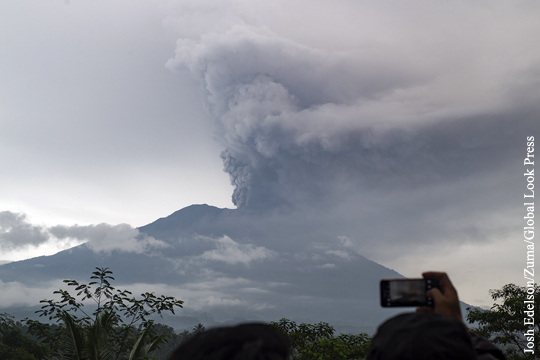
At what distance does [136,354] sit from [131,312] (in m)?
4.01

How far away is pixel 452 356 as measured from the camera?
875 millimetres

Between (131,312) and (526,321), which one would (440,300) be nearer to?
(131,312)

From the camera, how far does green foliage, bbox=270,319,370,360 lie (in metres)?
11.6

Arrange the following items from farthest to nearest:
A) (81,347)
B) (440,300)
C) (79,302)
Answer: (79,302)
(81,347)
(440,300)

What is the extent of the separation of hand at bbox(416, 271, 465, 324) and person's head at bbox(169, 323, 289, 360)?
56 centimetres

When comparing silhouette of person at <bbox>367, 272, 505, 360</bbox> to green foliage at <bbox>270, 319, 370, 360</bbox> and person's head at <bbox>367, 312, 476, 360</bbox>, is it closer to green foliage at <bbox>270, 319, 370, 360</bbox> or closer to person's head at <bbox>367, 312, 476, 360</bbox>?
person's head at <bbox>367, 312, 476, 360</bbox>

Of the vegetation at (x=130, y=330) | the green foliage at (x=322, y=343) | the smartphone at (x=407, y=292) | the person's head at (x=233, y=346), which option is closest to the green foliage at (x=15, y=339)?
the vegetation at (x=130, y=330)

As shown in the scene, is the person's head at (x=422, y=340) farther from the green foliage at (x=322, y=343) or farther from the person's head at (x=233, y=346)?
the green foliage at (x=322, y=343)

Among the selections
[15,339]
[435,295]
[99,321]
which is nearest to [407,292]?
[435,295]

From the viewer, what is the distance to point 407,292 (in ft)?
4.36

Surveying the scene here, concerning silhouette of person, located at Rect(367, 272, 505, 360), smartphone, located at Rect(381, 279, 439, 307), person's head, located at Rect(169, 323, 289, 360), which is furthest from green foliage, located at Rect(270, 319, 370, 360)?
silhouette of person, located at Rect(367, 272, 505, 360)

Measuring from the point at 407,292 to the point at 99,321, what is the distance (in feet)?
27.8

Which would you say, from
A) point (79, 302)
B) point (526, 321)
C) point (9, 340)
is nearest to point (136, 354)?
point (79, 302)

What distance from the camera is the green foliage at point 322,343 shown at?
11.6 m
